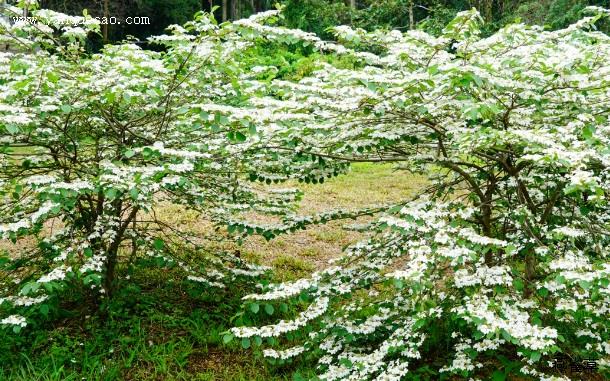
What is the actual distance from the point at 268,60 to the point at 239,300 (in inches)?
488

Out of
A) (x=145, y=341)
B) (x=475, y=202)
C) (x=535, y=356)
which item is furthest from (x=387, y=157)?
(x=145, y=341)

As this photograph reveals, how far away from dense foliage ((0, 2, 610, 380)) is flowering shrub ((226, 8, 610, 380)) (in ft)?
0.05

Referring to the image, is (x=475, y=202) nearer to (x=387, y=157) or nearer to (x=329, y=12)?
(x=387, y=157)

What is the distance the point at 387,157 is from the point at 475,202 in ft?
2.37

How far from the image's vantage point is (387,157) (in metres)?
3.82

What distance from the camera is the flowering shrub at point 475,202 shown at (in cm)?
250

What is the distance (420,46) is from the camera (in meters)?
3.16

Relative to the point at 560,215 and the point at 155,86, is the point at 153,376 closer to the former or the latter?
the point at 155,86

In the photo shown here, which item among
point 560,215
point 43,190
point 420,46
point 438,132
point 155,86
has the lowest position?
point 560,215

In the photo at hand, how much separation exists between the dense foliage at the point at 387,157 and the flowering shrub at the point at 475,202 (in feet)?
0.05

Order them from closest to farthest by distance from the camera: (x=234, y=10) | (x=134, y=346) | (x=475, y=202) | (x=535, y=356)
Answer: (x=535, y=356) → (x=475, y=202) → (x=134, y=346) → (x=234, y=10)

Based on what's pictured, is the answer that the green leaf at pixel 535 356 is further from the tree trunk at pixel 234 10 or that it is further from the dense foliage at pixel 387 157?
the tree trunk at pixel 234 10

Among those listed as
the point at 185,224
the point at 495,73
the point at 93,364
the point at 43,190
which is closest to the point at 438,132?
the point at 495,73

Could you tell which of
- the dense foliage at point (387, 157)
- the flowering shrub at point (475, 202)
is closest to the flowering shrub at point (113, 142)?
the dense foliage at point (387, 157)
